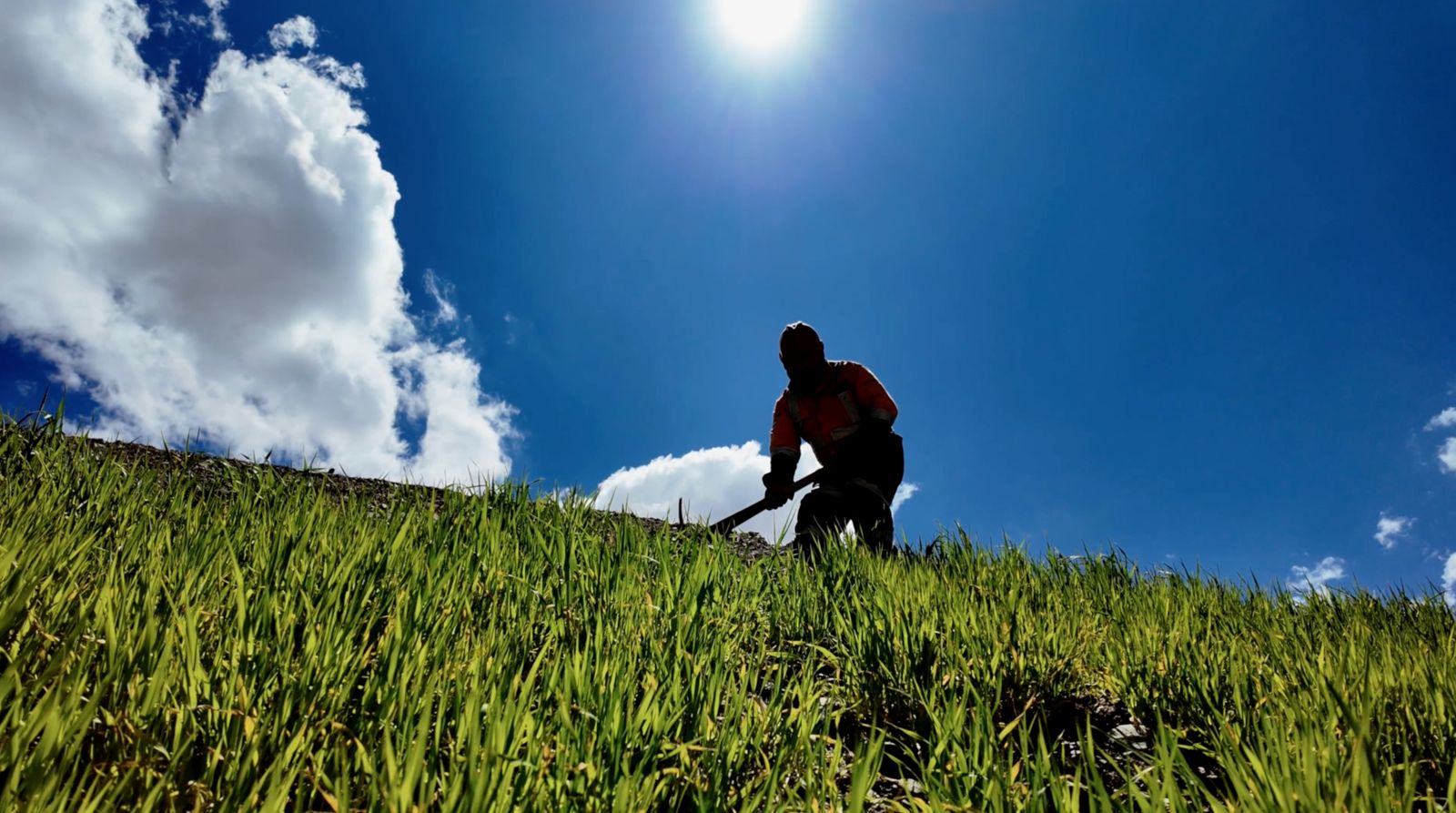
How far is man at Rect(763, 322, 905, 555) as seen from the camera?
6.21m

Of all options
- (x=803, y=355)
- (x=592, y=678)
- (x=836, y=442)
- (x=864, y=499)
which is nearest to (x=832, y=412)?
(x=836, y=442)

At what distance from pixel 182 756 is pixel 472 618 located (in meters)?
0.97

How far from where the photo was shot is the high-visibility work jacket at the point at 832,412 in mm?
6387

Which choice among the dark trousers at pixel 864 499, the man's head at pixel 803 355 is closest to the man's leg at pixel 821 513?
the dark trousers at pixel 864 499

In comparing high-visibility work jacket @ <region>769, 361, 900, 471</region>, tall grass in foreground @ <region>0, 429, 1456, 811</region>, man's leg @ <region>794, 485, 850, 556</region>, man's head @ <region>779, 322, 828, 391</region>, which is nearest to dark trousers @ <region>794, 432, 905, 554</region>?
man's leg @ <region>794, 485, 850, 556</region>

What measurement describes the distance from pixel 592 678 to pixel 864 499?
4.59 meters

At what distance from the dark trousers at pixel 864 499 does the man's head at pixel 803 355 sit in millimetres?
814

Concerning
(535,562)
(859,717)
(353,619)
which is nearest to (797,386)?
(535,562)

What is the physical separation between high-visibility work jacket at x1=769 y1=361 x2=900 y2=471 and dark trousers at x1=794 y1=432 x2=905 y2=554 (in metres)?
0.27

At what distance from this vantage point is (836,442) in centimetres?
644

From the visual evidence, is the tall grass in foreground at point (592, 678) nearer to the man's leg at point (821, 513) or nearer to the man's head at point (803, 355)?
the man's leg at point (821, 513)

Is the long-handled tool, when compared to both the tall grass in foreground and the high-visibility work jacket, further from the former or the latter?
the tall grass in foreground

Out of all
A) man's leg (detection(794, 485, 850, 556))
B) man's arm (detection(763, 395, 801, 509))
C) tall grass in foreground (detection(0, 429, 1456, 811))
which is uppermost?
man's arm (detection(763, 395, 801, 509))

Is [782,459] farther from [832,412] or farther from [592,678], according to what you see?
[592,678]
